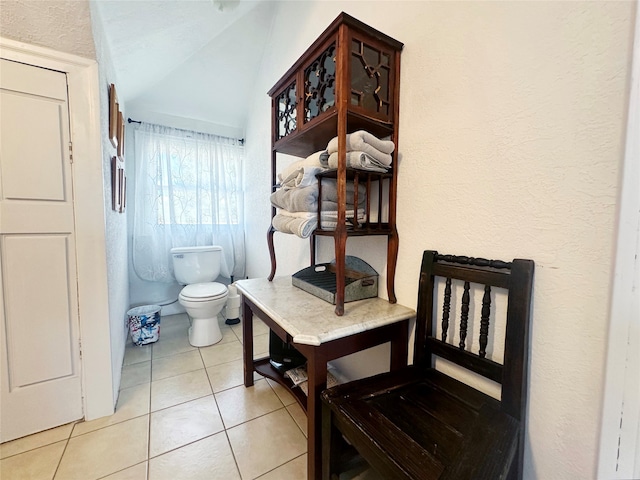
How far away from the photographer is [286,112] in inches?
54.4

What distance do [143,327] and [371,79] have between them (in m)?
2.40

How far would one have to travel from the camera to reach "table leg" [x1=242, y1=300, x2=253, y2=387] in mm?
1562

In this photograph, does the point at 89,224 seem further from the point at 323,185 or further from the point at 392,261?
the point at 392,261

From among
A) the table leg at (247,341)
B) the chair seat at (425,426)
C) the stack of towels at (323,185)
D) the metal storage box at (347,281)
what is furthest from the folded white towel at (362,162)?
the table leg at (247,341)

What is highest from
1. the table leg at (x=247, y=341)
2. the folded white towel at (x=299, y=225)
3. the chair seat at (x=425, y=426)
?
the folded white towel at (x=299, y=225)

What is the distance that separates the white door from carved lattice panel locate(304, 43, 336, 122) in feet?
3.78

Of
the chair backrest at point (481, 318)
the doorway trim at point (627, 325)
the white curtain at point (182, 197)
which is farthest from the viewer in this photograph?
the white curtain at point (182, 197)

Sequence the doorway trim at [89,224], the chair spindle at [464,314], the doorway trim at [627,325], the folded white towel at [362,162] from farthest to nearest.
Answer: the doorway trim at [89,224], the folded white towel at [362,162], the chair spindle at [464,314], the doorway trim at [627,325]

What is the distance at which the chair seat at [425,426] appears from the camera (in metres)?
0.61

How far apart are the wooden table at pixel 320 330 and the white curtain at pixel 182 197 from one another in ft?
5.52

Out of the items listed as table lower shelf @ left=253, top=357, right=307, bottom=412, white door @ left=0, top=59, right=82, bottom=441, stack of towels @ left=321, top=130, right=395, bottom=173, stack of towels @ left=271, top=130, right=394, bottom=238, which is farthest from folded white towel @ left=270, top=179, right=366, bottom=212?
white door @ left=0, top=59, right=82, bottom=441

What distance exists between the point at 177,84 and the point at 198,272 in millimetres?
1775

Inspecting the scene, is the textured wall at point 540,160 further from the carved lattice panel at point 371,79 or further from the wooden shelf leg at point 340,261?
the wooden shelf leg at point 340,261

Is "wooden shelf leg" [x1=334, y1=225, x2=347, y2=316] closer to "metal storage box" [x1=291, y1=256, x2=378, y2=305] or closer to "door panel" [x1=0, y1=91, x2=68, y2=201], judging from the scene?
"metal storage box" [x1=291, y1=256, x2=378, y2=305]
